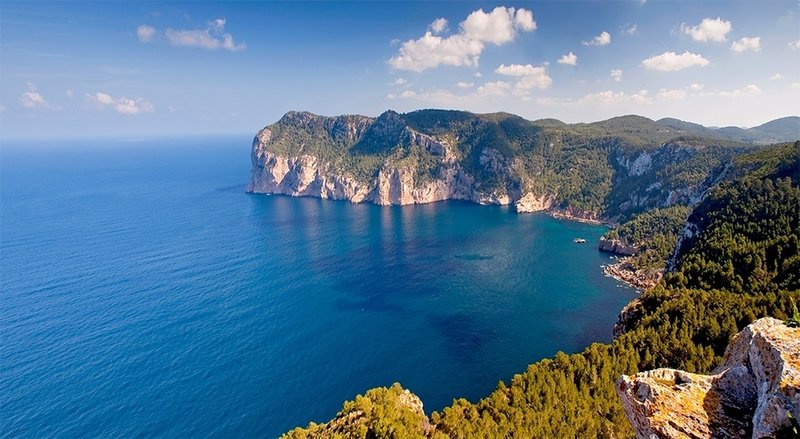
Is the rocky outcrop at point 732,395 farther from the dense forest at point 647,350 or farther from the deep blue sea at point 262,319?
the deep blue sea at point 262,319

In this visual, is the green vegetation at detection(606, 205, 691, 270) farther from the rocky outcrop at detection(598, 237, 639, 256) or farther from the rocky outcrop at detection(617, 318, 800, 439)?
the rocky outcrop at detection(617, 318, 800, 439)

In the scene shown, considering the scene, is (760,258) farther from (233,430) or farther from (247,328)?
(247,328)

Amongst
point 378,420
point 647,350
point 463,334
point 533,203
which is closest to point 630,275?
point 463,334

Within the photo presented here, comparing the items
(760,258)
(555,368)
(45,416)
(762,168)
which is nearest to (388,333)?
(555,368)

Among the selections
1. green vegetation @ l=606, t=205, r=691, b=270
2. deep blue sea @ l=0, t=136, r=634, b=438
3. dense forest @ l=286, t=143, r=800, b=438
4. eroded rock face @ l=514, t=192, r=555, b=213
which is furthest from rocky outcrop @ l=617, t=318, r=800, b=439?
eroded rock face @ l=514, t=192, r=555, b=213

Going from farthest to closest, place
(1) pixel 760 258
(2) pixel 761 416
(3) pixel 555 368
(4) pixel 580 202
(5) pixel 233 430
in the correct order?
(4) pixel 580 202 → (1) pixel 760 258 → (5) pixel 233 430 → (3) pixel 555 368 → (2) pixel 761 416

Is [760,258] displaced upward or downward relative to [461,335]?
upward

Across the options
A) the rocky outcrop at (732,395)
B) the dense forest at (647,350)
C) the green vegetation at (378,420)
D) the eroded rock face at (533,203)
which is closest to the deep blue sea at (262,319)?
the dense forest at (647,350)
